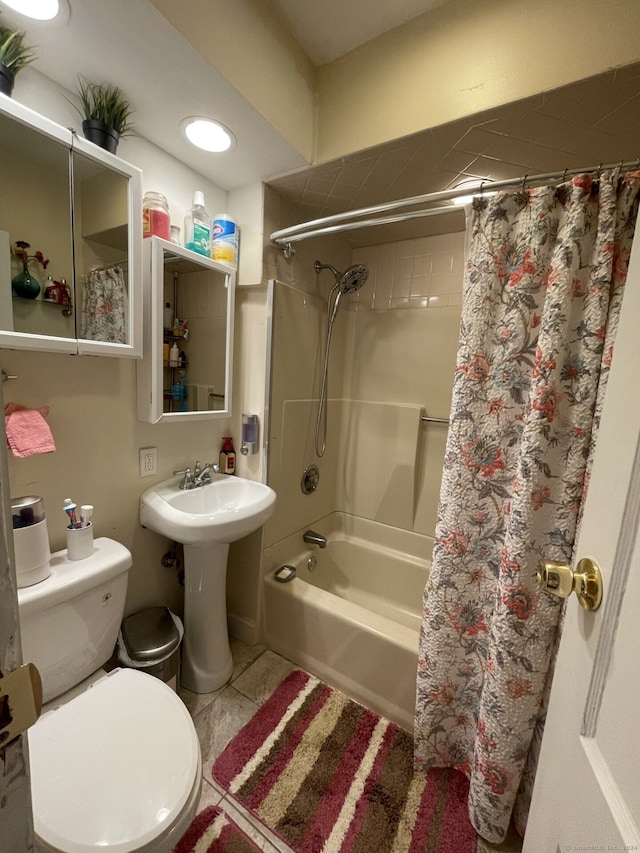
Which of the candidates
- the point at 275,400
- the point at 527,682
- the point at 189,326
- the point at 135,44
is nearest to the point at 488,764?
the point at 527,682

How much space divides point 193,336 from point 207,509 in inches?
28.6

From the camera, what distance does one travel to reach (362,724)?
1.34 m

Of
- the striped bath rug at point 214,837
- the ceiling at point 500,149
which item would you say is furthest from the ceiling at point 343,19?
the striped bath rug at point 214,837

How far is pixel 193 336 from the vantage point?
1436 mm

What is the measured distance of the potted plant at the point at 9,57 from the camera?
837mm

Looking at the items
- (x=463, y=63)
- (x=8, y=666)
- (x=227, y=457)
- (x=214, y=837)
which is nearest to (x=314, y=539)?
(x=227, y=457)

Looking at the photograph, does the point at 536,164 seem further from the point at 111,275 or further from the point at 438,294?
the point at 111,275

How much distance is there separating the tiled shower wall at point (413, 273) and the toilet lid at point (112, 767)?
1997 millimetres

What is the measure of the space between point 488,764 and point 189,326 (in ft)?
5.76

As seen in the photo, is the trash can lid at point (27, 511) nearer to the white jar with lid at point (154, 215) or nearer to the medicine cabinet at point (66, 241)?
the medicine cabinet at point (66, 241)

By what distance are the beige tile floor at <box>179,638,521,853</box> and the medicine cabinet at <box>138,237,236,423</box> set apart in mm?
1142

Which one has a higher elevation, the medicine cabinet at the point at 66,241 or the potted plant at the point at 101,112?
the potted plant at the point at 101,112

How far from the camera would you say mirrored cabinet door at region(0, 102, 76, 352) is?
2.96ft


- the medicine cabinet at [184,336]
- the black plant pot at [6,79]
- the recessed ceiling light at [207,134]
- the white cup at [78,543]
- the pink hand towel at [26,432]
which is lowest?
the white cup at [78,543]
